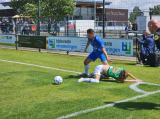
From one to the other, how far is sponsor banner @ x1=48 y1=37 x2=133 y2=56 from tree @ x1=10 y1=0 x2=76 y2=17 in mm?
11711

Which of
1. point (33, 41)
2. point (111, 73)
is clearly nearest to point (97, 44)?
point (111, 73)

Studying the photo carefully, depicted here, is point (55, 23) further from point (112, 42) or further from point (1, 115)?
point (1, 115)

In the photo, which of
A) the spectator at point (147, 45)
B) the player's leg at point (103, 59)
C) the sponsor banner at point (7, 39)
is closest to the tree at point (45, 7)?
the sponsor banner at point (7, 39)

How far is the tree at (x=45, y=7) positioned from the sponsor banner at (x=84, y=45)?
1171 cm

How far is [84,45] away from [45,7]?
48.4 ft

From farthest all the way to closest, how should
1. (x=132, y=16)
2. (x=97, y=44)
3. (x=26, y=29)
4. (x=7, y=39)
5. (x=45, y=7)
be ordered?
(x=45, y=7) < (x=7, y=39) < (x=26, y=29) < (x=132, y=16) < (x=97, y=44)

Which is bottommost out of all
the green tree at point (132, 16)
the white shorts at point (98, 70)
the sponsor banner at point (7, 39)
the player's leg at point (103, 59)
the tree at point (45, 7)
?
the white shorts at point (98, 70)

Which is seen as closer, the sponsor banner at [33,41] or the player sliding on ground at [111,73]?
the player sliding on ground at [111,73]

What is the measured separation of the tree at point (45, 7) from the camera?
29906 mm

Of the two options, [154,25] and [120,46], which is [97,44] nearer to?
[154,25]

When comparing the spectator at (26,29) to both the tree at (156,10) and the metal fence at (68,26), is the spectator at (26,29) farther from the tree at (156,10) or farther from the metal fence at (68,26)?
the tree at (156,10)

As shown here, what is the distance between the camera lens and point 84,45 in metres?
17.0

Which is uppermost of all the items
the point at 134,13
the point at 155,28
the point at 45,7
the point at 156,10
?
the point at 45,7

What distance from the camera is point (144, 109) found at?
18.6 ft
